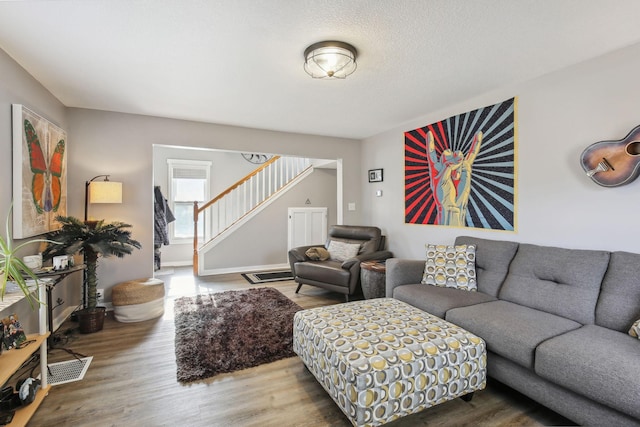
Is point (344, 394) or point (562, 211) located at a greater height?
point (562, 211)

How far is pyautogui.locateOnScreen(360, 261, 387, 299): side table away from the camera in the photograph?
346 centimetres

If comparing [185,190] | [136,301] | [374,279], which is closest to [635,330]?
[374,279]

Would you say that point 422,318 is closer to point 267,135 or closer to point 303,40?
point 303,40

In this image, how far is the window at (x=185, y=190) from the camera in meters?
6.20

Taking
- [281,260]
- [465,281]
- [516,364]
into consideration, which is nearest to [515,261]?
[465,281]

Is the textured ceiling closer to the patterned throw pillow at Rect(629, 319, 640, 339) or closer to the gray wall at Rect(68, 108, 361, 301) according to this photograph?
the gray wall at Rect(68, 108, 361, 301)

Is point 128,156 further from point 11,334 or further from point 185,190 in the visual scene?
point 185,190

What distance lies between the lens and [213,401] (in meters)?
1.92

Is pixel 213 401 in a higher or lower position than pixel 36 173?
lower

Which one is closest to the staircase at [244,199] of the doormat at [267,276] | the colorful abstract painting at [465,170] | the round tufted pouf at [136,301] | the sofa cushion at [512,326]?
the doormat at [267,276]

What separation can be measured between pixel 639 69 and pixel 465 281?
197 cm

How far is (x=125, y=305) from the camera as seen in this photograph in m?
3.21

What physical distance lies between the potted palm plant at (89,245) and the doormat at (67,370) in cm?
60

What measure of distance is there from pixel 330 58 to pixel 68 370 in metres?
3.04
